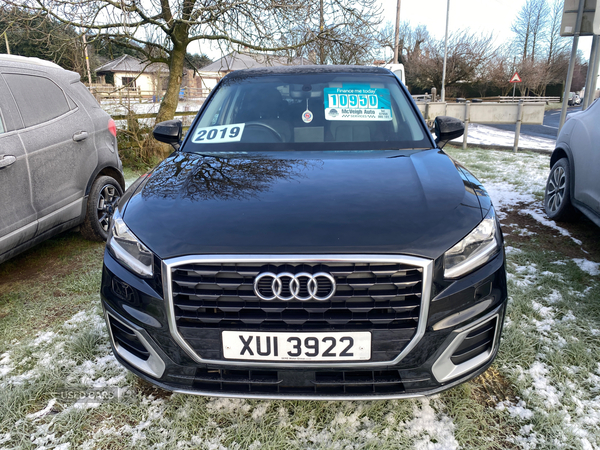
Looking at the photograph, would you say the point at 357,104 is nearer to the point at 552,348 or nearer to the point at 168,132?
the point at 168,132

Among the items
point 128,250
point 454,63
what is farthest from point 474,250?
point 454,63

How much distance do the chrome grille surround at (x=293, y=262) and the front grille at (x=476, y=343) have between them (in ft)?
0.71

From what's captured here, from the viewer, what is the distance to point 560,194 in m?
→ 4.60

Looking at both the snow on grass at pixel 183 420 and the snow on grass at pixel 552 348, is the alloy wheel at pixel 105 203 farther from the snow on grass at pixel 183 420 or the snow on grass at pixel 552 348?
the snow on grass at pixel 552 348

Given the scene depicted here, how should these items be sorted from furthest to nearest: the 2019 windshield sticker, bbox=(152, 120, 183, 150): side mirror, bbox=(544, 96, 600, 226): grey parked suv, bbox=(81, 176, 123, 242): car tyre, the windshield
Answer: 1. bbox=(81, 176, 123, 242): car tyre
2. bbox=(544, 96, 600, 226): grey parked suv
3. bbox=(152, 120, 183, 150): side mirror
4. the 2019 windshield sticker
5. the windshield

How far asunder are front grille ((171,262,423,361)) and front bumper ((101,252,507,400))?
6 cm

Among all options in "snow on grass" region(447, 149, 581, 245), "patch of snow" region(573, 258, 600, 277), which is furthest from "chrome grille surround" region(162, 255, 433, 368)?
"snow on grass" region(447, 149, 581, 245)

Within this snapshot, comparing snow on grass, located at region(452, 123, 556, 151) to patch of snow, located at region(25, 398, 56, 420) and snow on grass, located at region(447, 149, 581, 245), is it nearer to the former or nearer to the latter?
snow on grass, located at region(447, 149, 581, 245)

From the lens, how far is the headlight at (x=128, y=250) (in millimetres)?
1729

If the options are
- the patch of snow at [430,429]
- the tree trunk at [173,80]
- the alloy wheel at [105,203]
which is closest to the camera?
the patch of snow at [430,429]

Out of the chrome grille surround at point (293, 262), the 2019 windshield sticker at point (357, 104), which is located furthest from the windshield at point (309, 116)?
the chrome grille surround at point (293, 262)

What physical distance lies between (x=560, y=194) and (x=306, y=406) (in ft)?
12.6

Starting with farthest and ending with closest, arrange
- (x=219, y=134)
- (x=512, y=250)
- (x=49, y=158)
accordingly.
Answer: (x=512, y=250) → (x=49, y=158) → (x=219, y=134)

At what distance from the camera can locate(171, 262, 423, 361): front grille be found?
62.7 inches
